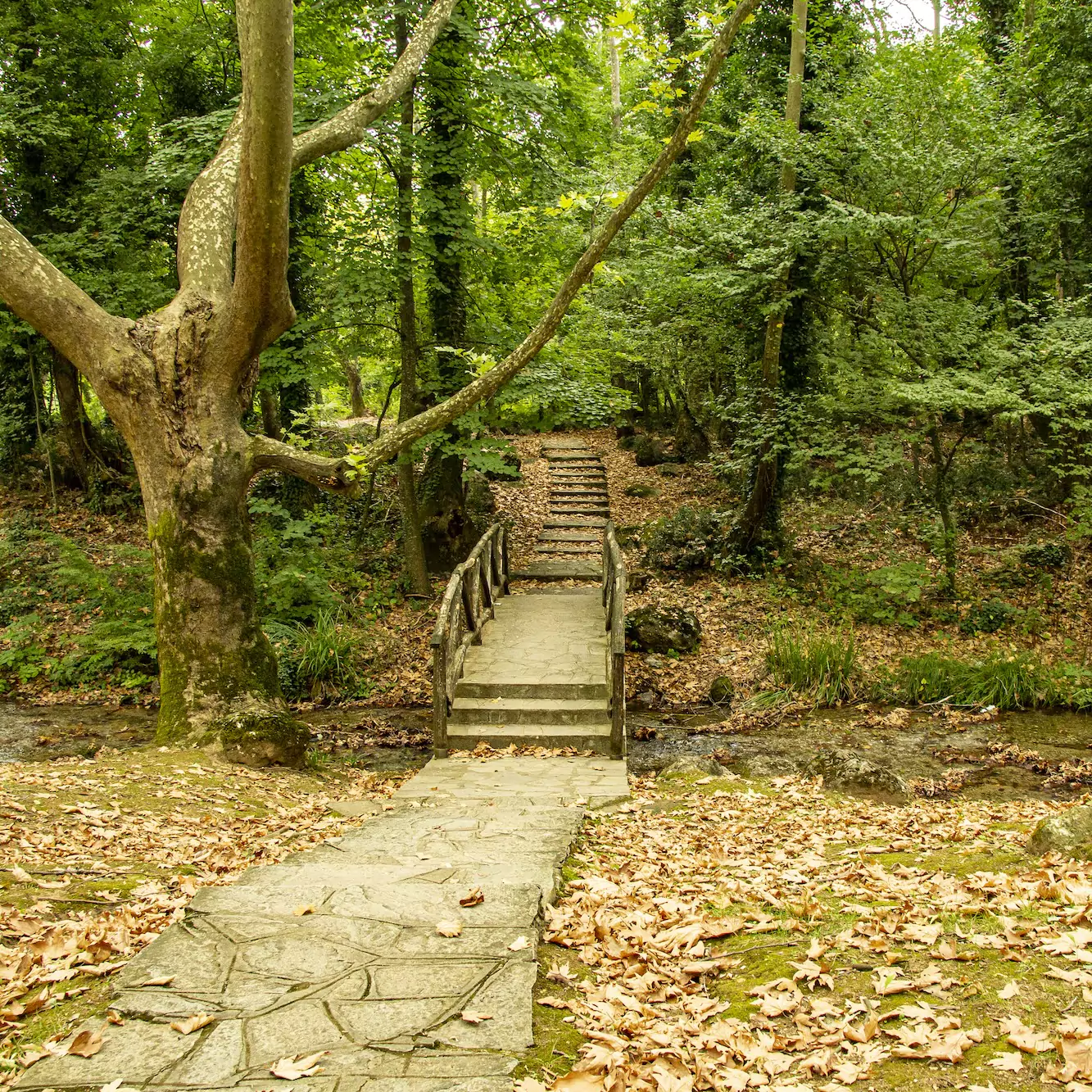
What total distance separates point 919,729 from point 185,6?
15228mm

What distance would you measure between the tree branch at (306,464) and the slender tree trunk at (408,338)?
13.3ft

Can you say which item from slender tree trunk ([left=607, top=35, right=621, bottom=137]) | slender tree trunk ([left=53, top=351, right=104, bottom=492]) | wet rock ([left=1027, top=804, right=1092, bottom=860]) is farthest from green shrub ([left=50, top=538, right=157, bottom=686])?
slender tree trunk ([left=607, top=35, right=621, bottom=137])

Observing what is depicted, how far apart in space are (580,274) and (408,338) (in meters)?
5.95

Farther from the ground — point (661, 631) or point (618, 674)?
point (618, 674)

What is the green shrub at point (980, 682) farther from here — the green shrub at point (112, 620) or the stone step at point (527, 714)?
the green shrub at point (112, 620)

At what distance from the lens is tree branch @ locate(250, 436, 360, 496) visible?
257 inches

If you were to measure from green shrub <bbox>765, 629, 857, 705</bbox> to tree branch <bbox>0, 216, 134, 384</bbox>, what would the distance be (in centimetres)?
818

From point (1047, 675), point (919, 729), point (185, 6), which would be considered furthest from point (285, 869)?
Answer: point (185, 6)

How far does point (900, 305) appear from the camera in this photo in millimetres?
11516

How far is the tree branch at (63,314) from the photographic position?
6125mm

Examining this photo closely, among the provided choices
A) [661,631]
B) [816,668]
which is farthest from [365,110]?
[816,668]

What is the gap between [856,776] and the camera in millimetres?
6465

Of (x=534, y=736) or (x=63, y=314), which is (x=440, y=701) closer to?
(x=534, y=736)

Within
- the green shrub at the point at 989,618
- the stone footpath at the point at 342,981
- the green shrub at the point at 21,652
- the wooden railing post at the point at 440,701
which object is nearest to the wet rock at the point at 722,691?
the green shrub at the point at 989,618
